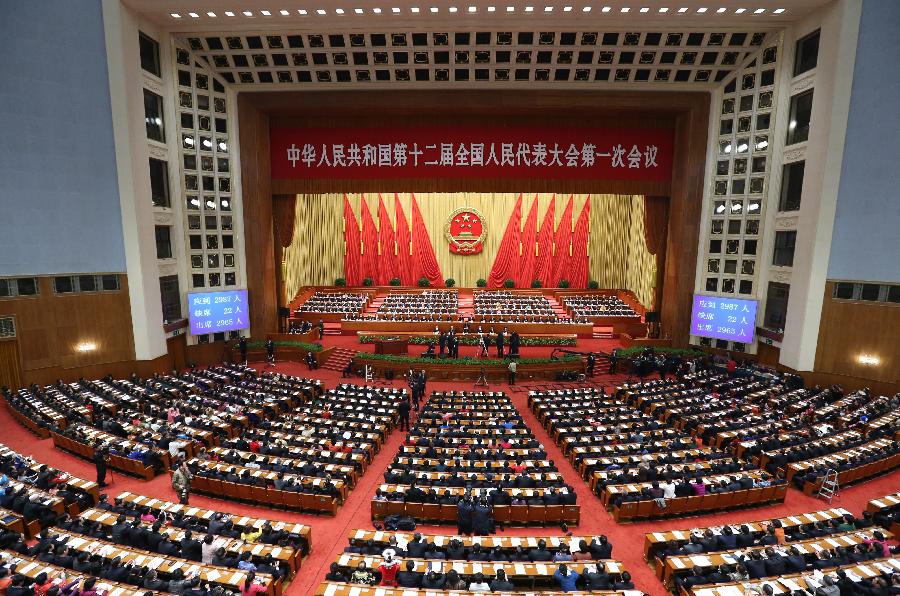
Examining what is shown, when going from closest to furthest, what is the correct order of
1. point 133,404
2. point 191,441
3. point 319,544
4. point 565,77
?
point 319,544 → point 191,441 → point 133,404 → point 565,77

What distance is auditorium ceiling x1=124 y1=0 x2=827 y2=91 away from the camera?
1981cm

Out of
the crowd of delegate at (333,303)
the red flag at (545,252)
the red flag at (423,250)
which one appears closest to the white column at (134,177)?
the crowd of delegate at (333,303)

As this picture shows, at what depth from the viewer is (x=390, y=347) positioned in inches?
953

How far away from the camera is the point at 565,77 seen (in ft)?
77.8

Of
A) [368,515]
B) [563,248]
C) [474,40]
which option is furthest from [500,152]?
[368,515]

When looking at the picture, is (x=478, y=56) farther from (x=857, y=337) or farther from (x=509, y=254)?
(x=857, y=337)

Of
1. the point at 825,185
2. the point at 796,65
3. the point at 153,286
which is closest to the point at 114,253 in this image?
the point at 153,286

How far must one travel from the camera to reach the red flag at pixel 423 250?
3772 centimetres

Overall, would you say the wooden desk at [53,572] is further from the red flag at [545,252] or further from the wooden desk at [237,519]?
the red flag at [545,252]

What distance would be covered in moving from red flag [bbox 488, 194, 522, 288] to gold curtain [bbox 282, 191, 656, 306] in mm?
602

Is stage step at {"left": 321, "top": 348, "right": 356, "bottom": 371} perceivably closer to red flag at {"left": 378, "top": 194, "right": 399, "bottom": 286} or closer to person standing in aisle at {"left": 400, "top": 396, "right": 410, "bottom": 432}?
person standing in aisle at {"left": 400, "top": 396, "right": 410, "bottom": 432}

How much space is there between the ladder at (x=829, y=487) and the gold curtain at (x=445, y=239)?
78.4ft

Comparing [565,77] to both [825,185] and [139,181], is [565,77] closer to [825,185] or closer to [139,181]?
[825,185]

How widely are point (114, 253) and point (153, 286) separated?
2031mm
